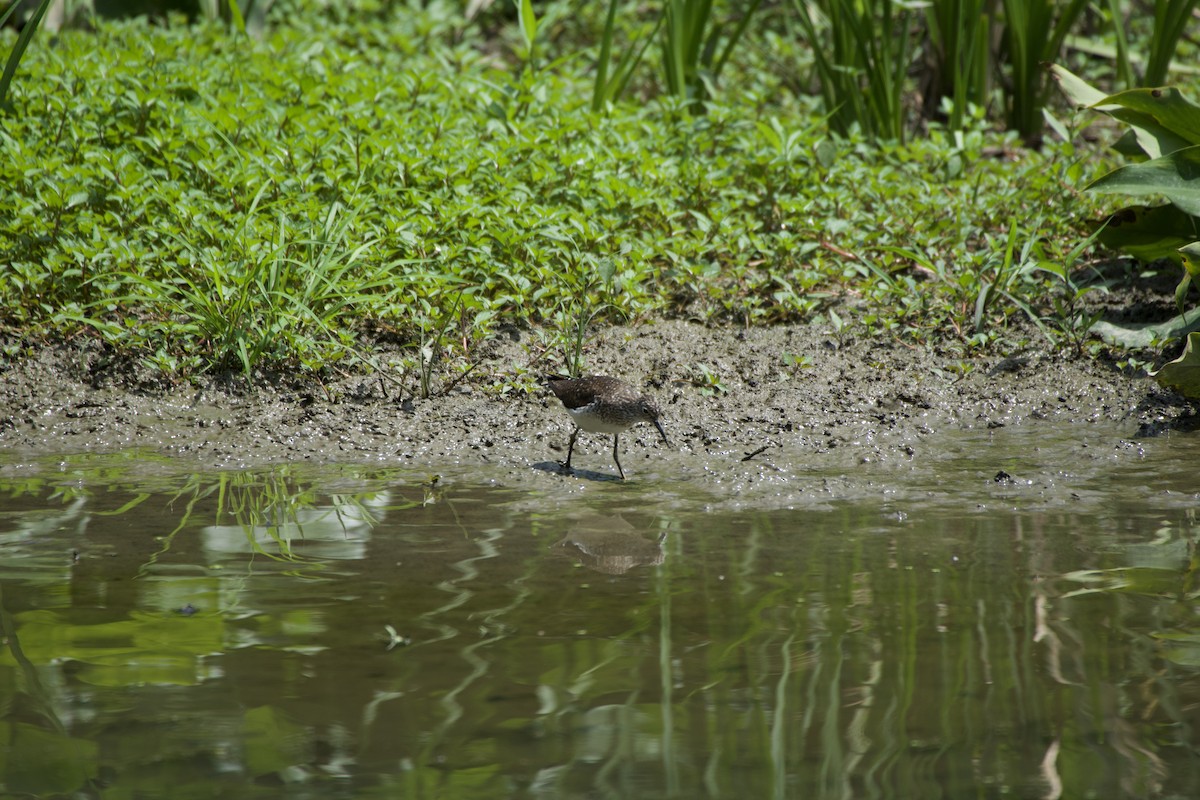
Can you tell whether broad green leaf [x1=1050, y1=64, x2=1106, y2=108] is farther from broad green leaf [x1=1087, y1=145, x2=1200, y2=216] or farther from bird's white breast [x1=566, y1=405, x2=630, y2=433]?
bird's white breast [x1=566, y1=405, x2=630, y2=433]

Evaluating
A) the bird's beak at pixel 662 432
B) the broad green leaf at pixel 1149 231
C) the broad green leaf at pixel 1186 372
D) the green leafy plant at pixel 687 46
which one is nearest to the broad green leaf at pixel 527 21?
the green leafy plant at pixel 687 46

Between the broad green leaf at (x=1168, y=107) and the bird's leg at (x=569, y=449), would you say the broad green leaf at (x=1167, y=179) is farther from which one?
the bird's leg at (x=569, y=449)

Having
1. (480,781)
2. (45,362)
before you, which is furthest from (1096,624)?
(45,362)

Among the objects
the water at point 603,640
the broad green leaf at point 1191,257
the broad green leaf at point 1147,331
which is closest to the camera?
the water at point 603,640

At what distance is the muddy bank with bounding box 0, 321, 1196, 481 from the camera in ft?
18.4

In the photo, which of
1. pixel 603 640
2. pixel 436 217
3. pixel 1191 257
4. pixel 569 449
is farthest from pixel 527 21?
pixel 603 640

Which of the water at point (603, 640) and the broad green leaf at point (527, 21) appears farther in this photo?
the broad green leaf at point (527, 21)

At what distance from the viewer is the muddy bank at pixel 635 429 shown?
5.60m

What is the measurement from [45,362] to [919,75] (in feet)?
24.0

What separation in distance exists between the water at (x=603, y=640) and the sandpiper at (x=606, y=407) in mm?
370

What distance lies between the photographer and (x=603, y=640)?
3199 mm

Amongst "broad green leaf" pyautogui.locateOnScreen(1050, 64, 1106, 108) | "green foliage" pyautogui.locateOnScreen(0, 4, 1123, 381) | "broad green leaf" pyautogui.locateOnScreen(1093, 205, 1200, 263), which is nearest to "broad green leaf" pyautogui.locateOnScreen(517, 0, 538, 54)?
"green foliage" pyautogui.locateOnScreen(0, 4, 1123, 381)

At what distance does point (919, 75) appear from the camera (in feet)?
34.3

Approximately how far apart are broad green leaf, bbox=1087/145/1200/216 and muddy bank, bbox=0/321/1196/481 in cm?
92
